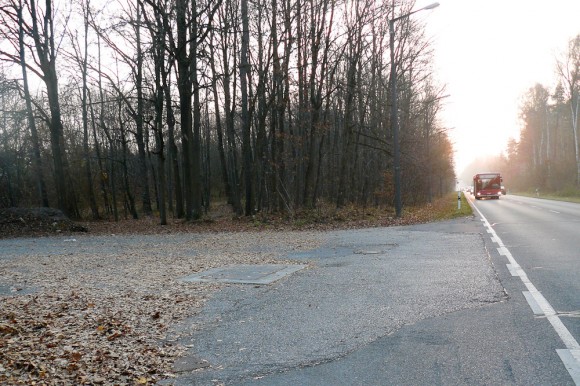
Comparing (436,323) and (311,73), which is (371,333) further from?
(311,73)

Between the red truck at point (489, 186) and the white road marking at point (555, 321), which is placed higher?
the red truck at point (489, 186)

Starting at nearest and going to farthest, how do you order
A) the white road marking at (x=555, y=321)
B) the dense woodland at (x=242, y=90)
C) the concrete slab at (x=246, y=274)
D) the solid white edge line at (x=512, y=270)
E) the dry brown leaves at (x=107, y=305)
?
the white road marking at (x=555, y=321) < the dry brown leaves at (x=107, y=305) < the solid white edge line at (x=512, y=270) < the concrete slab at (x=246, y=274) < the dense woodland at (x=242, y=90)

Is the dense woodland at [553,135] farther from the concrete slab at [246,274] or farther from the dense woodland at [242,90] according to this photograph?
the concrete slab at [246,274]

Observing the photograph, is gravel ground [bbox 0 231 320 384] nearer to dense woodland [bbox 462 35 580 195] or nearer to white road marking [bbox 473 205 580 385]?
white road marking [bbox 473 205 580 385]

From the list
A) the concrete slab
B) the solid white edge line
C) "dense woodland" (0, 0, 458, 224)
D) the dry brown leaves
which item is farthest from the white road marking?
"dense woodland" (0, 0, 458, 224)

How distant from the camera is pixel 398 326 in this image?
580 centimetres

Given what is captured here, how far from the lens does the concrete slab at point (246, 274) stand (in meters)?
9.22

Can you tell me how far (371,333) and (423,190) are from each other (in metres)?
39.4

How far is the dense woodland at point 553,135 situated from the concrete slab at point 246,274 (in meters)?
47.5

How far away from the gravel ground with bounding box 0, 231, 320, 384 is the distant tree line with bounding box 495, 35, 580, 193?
4415cm

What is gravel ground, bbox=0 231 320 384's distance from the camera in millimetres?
4738

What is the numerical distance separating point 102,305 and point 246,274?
3.07 metres

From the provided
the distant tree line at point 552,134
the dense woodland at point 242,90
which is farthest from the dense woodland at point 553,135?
the dense woodland at point 242,90

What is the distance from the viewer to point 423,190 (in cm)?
4350
